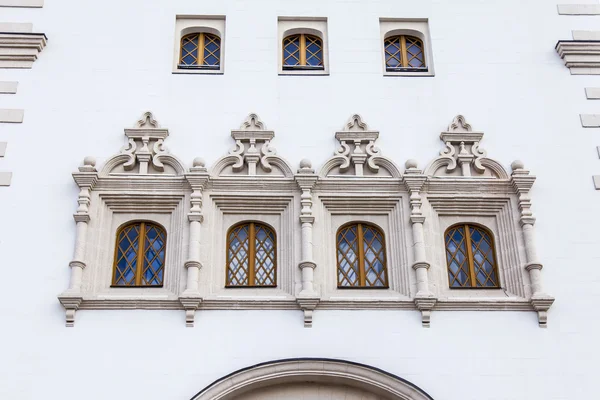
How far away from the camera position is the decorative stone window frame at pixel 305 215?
44.2ft

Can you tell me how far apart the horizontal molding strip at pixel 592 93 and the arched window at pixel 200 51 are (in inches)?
236

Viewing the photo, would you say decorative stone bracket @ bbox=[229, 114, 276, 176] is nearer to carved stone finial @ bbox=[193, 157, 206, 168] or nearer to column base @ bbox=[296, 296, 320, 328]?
carved stone finial @ bbox=[193, 157, 206, 168]

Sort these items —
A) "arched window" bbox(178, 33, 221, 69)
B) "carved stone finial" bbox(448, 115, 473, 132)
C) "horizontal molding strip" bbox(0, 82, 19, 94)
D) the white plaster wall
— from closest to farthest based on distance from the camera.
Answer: the white plaster wall < "carved stone finial" bbox(448, 115, 473, 132) < "horizontal molding strip" bbox(0, 82, 19, 94) < "arched window" bbox(178, 33, 221, 69)

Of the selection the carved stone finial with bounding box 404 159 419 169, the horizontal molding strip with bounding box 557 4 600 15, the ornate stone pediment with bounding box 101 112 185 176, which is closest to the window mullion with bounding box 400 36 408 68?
the carved stone finial with bounding box 404 159 419 169

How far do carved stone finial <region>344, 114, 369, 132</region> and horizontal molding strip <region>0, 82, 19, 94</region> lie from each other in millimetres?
5271

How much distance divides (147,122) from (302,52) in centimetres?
294

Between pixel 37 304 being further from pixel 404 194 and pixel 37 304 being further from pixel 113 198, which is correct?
pixel 404 194

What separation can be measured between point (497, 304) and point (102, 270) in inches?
223

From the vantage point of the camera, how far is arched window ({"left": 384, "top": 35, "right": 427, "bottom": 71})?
15961mm

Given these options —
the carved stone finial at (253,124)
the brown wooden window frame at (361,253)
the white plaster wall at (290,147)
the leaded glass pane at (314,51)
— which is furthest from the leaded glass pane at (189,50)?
the brown wooden window frame at (361,253)

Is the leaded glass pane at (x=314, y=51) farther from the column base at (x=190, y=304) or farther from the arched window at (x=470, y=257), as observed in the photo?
the column base at (x=190, y=304)

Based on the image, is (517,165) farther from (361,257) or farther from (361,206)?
(361,257)

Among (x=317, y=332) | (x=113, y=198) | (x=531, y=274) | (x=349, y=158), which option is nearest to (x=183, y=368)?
(x=317, y=332)

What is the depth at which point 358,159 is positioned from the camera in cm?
1466
